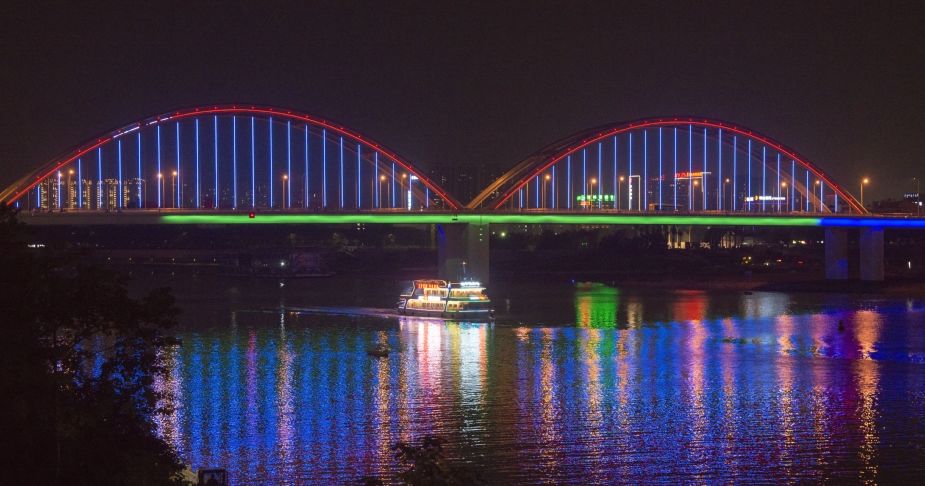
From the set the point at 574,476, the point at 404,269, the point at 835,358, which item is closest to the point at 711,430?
the point at 574,476

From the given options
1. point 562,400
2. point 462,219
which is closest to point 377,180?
point 462,219

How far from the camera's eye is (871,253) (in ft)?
253

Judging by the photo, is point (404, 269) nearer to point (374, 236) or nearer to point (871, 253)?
point (374, 236)

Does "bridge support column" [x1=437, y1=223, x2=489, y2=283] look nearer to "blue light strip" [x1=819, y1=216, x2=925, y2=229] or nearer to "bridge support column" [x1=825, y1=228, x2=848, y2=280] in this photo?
"blue light strip" [x1=819, y1=216, x2=925, y2=229]

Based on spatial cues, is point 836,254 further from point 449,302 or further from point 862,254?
point 449,302

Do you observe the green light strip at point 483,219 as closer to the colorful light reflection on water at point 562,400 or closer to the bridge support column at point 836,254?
the bridge support column at point 836,254

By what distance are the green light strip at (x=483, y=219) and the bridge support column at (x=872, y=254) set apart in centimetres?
506

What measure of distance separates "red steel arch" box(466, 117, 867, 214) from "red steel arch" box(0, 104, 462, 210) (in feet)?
11.7

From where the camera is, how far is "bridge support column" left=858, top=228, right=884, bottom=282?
7650 cm

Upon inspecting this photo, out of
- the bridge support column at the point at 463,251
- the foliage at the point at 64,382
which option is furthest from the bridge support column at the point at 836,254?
the foliage at the point at 64,382

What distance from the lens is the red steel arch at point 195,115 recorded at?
2500 inches

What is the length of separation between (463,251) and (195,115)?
18223 mm

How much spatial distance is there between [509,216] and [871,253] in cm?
2790

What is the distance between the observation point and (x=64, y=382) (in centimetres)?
1109
